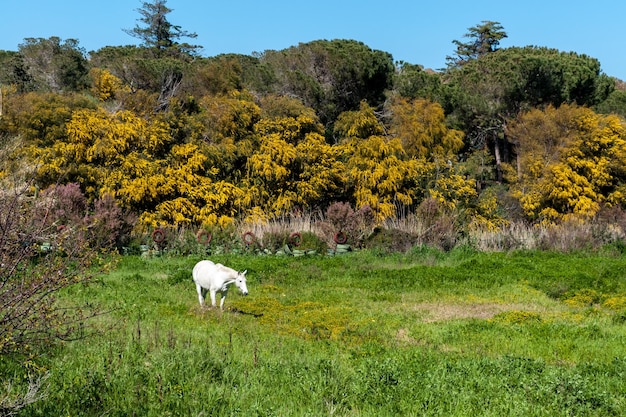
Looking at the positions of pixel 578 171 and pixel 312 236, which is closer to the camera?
pixel 312 236

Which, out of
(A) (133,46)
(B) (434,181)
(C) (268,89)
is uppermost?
(A) (133,46)

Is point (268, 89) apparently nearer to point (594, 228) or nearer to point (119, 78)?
point (119, 78)

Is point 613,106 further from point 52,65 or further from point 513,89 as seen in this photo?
point 52,65

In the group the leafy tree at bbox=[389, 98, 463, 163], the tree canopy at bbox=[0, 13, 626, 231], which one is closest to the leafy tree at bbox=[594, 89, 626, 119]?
the tree canopy at bbox=[0, 13, 626, 231]

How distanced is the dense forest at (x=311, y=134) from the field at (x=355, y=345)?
6596 mm

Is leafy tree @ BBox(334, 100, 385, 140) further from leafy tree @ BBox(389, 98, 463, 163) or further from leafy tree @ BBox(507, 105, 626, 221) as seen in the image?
leafy tree @ BBox(507, 105, 626, 221)

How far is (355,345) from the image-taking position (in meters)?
8.66

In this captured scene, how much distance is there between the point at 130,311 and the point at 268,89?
25.8 m

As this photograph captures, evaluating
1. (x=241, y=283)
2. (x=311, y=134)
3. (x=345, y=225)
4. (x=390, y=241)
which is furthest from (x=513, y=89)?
(x=241, y=283)

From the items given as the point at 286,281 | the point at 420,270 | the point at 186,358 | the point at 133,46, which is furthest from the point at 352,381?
the point at 133,46

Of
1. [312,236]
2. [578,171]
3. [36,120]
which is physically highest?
[36,120]

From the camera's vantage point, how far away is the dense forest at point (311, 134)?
74.9 feet

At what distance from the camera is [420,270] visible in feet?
51.0

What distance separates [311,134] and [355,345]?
18.0 meters
